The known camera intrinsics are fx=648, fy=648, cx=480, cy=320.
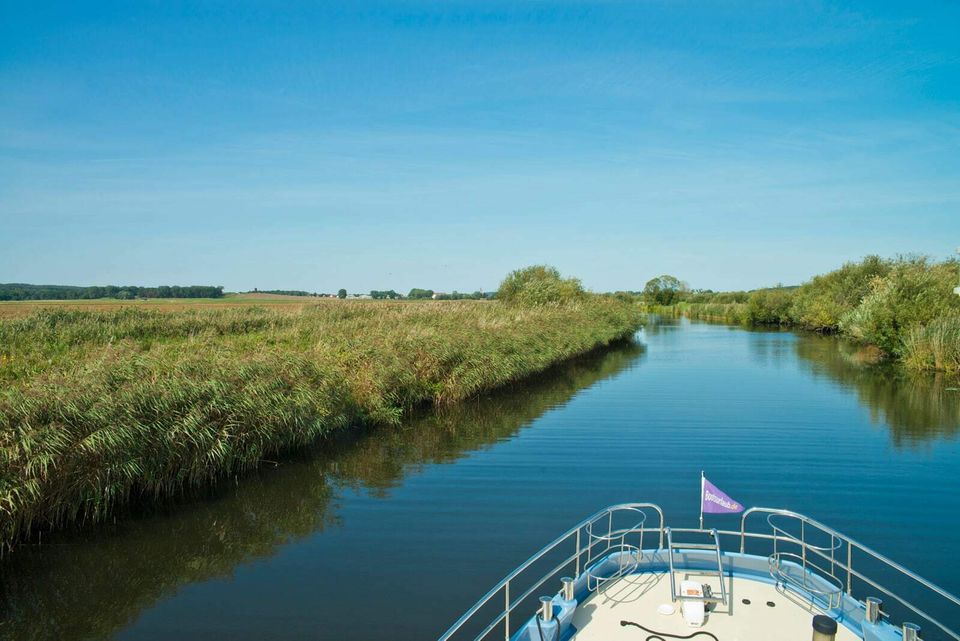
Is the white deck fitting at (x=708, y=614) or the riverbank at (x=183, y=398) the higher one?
the riverbank at (x=183, y=398)

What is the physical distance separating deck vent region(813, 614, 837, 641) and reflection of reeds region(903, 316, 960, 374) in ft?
110

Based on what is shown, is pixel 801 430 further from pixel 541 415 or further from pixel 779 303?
pixel 779 303

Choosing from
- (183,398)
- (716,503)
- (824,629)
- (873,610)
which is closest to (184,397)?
(183,398)

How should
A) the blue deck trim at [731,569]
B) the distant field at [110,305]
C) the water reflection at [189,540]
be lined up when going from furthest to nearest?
1. the distant field at [110,305]
2. the water reflection at [189,540]
3. the blue deck trim at [731,569]

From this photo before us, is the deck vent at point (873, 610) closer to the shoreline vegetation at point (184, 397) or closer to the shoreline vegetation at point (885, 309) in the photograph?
the shoreline vegetation at point (184, 397)

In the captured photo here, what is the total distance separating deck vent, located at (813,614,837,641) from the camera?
5.56 meters

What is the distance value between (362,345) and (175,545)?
38.1 feet

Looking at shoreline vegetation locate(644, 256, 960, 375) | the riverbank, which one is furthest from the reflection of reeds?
the riverbank

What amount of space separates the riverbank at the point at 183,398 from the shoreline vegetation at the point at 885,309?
21467 millimetres

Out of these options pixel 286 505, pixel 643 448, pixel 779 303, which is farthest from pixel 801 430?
pixel 779 303

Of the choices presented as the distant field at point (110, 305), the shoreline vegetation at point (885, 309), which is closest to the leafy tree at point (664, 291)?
the shoreline vegetation at point (885, 309)

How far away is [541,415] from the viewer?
23391 millimetres

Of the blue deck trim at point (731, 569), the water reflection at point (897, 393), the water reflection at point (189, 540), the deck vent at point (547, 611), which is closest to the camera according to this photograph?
the deck vent at point (547, 611)

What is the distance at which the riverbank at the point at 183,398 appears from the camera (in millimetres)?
10922
